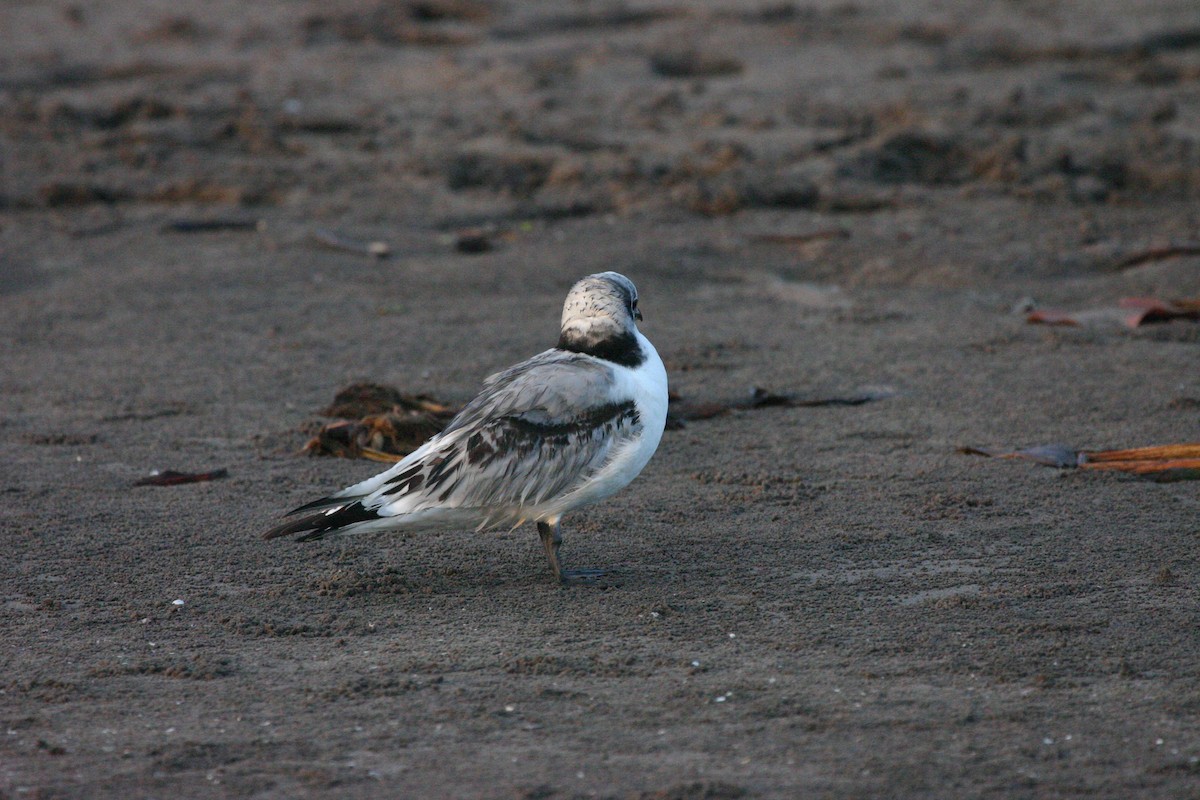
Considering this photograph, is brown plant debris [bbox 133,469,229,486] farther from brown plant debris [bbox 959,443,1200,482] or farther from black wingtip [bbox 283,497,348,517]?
brown plant debris [bbox 959,443,1200,482]

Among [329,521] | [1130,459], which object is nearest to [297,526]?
[329,521]

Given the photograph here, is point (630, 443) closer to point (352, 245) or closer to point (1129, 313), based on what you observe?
point (1129, 313)

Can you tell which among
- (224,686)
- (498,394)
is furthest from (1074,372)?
(224,686)

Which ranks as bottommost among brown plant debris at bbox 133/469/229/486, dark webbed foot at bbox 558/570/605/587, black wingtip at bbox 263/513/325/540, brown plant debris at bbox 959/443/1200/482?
dark webbed foot at bbox 558/570/605/587

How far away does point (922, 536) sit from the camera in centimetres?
541

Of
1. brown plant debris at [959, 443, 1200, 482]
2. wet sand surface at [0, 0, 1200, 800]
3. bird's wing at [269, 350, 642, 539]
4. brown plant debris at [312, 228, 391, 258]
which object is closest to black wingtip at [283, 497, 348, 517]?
bird's wing at [269, 350, 642, 539]

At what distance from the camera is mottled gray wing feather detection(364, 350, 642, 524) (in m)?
4.98

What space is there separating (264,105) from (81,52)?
12.5ft

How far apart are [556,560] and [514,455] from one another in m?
0.40

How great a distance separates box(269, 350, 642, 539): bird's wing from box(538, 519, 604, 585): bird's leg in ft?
0.44

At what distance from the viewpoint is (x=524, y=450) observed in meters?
5.02

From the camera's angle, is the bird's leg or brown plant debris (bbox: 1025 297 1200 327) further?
brown plant debris (bbox: 1025 297 1200 327)

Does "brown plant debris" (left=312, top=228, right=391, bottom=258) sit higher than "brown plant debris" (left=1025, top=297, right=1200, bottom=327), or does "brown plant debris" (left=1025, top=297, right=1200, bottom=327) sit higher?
"brown plant debris" (left=312, top=228, right=391, bottom=258)

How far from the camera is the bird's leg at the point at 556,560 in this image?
5.08 m
